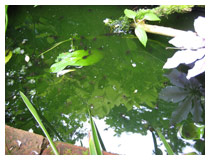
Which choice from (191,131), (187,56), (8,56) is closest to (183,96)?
(191,131)

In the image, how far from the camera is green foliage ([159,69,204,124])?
75cm

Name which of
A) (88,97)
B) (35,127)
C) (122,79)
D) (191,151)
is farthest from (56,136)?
(191,151)

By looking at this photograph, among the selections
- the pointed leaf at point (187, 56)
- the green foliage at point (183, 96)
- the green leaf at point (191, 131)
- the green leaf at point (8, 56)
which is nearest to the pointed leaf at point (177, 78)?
the green foliage at point (183, 96)

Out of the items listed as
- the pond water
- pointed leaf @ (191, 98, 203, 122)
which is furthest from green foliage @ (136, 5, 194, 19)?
pointed leaf @ (191, 98, 203, 122)

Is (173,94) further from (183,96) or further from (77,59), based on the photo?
(77,59)

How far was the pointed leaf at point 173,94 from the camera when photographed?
0.79 metres

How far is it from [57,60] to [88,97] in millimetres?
304

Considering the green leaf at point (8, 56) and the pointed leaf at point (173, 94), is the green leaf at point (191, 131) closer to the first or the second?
the pointed leaf at point (173, 94)

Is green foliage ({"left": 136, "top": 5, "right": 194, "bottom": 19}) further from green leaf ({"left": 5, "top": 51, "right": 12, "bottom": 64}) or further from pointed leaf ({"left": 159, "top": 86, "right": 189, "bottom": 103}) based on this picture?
green leaf ({"left": 5, "top": 51, "right": 12, "bottom": 64})

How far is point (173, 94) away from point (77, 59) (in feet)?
1.71

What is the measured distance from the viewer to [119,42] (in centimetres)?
106

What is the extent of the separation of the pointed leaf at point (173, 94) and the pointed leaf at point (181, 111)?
0.02m

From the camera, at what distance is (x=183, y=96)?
0.79 m

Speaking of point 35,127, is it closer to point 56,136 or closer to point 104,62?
point 56,136
